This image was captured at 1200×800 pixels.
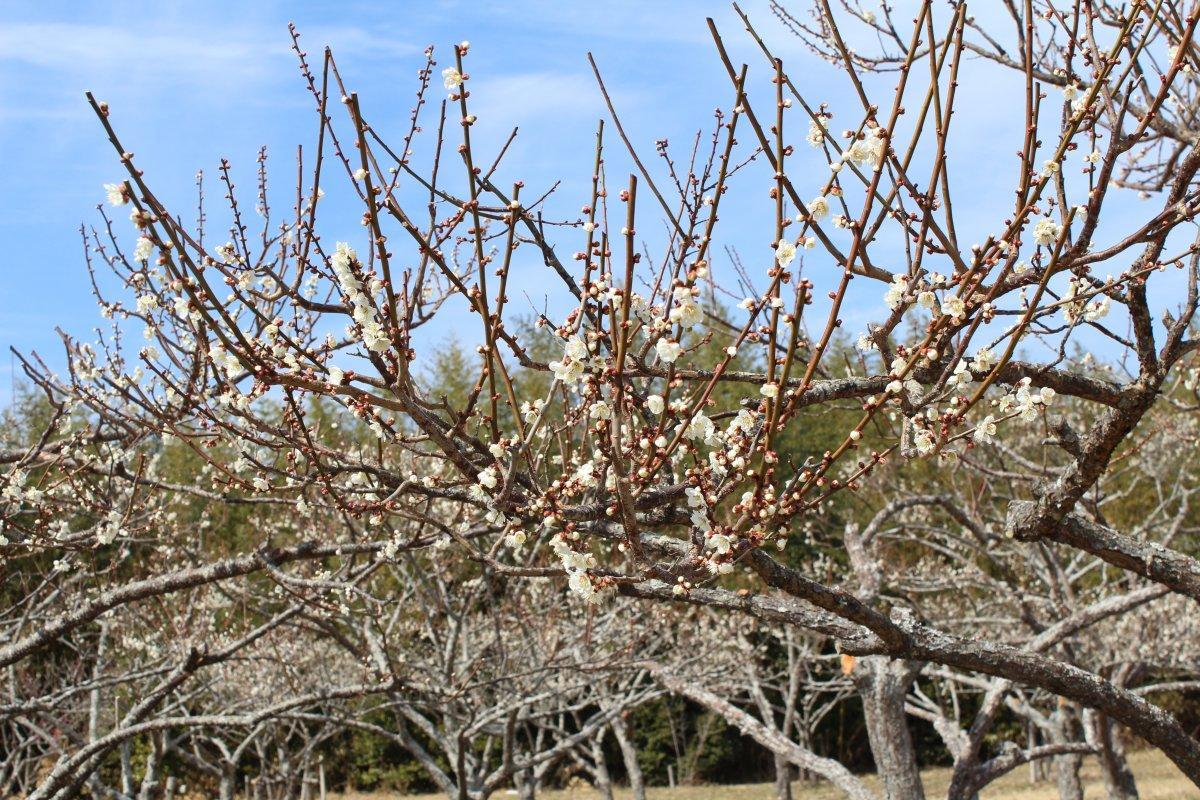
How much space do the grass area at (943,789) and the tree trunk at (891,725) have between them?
10.1 m

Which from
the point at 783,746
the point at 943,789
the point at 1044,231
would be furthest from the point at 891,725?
the point at 943,789

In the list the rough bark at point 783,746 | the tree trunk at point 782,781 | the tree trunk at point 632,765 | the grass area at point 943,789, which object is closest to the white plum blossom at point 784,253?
the rough bark at point 783,746

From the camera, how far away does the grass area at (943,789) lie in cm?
1620

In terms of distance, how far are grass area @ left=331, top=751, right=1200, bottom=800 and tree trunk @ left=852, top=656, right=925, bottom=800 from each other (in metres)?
10.1

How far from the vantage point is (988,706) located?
598 centimetres

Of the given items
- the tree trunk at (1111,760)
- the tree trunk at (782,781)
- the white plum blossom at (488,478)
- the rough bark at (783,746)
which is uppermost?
the white plum blossom at (488,478)

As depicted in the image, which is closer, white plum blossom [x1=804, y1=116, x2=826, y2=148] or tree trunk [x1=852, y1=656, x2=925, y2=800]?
white plum blossom [x1=804, y1=116, x2=826, y2=148]

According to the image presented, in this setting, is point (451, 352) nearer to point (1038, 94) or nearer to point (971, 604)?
point (971, 604)

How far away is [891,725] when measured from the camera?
5875mm

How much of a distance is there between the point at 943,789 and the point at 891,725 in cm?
1172

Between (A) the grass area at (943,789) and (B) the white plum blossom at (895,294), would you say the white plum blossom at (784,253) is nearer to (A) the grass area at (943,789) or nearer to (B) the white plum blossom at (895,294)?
(B) the white plum blossom at (895,294)

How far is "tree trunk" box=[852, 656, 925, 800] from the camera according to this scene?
5.86 metres

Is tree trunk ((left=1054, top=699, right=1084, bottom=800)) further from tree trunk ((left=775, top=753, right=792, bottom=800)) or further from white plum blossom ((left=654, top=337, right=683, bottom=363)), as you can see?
white plum blossom ((left=654, top=337, right=683, bottom=363))

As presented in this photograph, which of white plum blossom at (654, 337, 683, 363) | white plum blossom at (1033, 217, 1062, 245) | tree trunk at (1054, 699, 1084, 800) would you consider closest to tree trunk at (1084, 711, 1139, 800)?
tree trunk at (1054, 699, 1084, 800)
